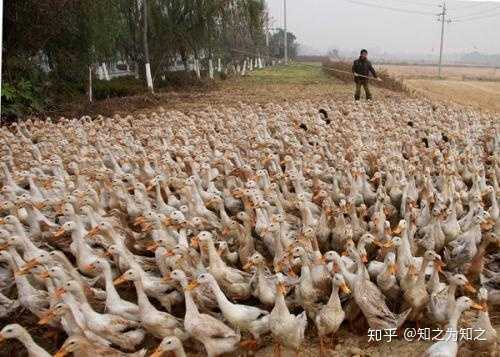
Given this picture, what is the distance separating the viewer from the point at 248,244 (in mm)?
5586

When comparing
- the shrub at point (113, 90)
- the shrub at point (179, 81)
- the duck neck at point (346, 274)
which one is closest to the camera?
the duck neck at point (346, 274)

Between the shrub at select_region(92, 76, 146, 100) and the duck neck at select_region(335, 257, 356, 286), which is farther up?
the shrub at select_region(92, 76, 146, 100)

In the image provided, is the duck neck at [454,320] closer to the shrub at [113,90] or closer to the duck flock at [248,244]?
the duck flock at [248,244]

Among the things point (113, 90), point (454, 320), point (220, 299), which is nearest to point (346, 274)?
point (454, 320)

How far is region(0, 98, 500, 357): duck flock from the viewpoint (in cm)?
431

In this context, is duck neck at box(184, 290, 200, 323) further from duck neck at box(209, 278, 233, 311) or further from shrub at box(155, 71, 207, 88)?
shrub at box(155, 71, 207, 88)

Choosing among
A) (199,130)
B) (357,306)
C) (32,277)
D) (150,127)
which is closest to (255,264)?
(357,306)

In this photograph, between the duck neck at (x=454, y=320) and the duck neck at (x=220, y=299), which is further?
the duck neck at (x=220, y=299)

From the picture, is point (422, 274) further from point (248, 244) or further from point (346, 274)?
point (248, 244)

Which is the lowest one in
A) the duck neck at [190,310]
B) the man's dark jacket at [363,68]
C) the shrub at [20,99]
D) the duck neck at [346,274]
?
the duck neck at [190,310]

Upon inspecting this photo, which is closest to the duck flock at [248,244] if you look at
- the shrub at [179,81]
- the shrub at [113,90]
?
the shrub at [113,90]

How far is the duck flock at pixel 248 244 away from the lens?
431cm

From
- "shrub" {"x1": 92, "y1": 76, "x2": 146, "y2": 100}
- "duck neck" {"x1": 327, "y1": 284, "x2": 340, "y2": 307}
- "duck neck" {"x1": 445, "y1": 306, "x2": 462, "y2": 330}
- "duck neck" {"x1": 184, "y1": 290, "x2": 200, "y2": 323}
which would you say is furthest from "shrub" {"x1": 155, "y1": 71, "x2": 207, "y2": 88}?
"duck neck" {"x1": 445, "y1": 306, "x2": 462, "y2": 330}

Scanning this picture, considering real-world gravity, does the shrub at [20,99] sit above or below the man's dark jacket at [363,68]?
below
